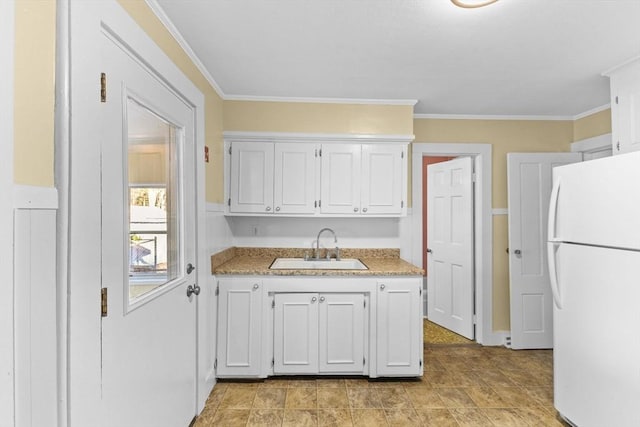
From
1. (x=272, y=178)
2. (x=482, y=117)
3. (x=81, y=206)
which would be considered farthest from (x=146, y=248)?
(x=482, y=117)

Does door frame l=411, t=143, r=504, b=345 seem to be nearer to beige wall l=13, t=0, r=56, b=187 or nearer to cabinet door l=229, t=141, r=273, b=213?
cabinet door l=229, t=141, r=273, b=213

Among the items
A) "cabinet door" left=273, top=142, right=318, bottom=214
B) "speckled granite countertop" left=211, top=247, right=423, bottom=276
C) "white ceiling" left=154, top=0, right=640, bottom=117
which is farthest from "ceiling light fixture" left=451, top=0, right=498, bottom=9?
"speckled granite countertop" left=211, top=247, right=423, bottom=276

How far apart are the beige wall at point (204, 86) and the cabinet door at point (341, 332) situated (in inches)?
47.6

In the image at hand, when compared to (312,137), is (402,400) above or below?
below

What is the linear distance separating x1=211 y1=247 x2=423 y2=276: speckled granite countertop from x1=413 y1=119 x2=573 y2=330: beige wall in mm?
1111

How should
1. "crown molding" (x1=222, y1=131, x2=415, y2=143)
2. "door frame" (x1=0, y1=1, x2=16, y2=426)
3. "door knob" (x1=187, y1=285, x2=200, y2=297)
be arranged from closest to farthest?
1. "door frame" (x1=0, y1=1, x2=16, y2=426)
2. "door knob" (x1=187, y1=285, x2=200, y2=297)
3. "crown molding" (x1=222, y1=131, x2=415, y2=143)

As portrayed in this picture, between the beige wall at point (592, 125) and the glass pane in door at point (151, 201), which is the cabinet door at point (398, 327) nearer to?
the glass pane in door at point (151, 201)

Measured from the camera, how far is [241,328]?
2.60 m

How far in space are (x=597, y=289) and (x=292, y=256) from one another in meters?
2.22

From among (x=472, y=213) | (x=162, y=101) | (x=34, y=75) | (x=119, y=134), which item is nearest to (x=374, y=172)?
(x=472, y=213)

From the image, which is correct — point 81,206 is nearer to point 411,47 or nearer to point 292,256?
point 411,47

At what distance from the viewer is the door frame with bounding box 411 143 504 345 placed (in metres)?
3.41

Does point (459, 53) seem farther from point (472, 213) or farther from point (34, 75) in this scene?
point (34, 75)

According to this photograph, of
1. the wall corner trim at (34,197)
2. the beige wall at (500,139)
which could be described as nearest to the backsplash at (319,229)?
the beige wall at (500,139)
